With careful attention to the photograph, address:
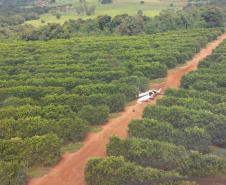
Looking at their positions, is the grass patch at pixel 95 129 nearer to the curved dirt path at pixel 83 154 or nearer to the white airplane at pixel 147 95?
the curved dirt path at pixel 83 154

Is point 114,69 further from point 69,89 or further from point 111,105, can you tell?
point 111,105

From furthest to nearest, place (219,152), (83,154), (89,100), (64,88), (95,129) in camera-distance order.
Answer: (64,88), (89,100), (95,129), (83,154), (219,152)

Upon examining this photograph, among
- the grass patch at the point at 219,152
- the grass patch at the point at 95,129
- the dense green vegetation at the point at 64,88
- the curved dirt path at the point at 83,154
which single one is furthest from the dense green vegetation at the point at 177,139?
the grass patch at the point at 95,129

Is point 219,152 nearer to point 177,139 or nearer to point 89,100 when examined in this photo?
point 177,139

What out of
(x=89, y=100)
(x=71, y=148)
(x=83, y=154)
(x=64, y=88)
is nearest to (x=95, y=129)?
(x=71, y=148)

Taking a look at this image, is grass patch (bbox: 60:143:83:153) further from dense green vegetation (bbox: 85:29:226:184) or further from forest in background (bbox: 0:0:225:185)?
dense green vegetation (bbox: 85:29:226:184)

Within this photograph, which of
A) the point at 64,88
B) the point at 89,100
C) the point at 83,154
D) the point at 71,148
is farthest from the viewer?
the point at 64,88

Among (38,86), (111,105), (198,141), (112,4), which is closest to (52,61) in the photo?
(38,86)
